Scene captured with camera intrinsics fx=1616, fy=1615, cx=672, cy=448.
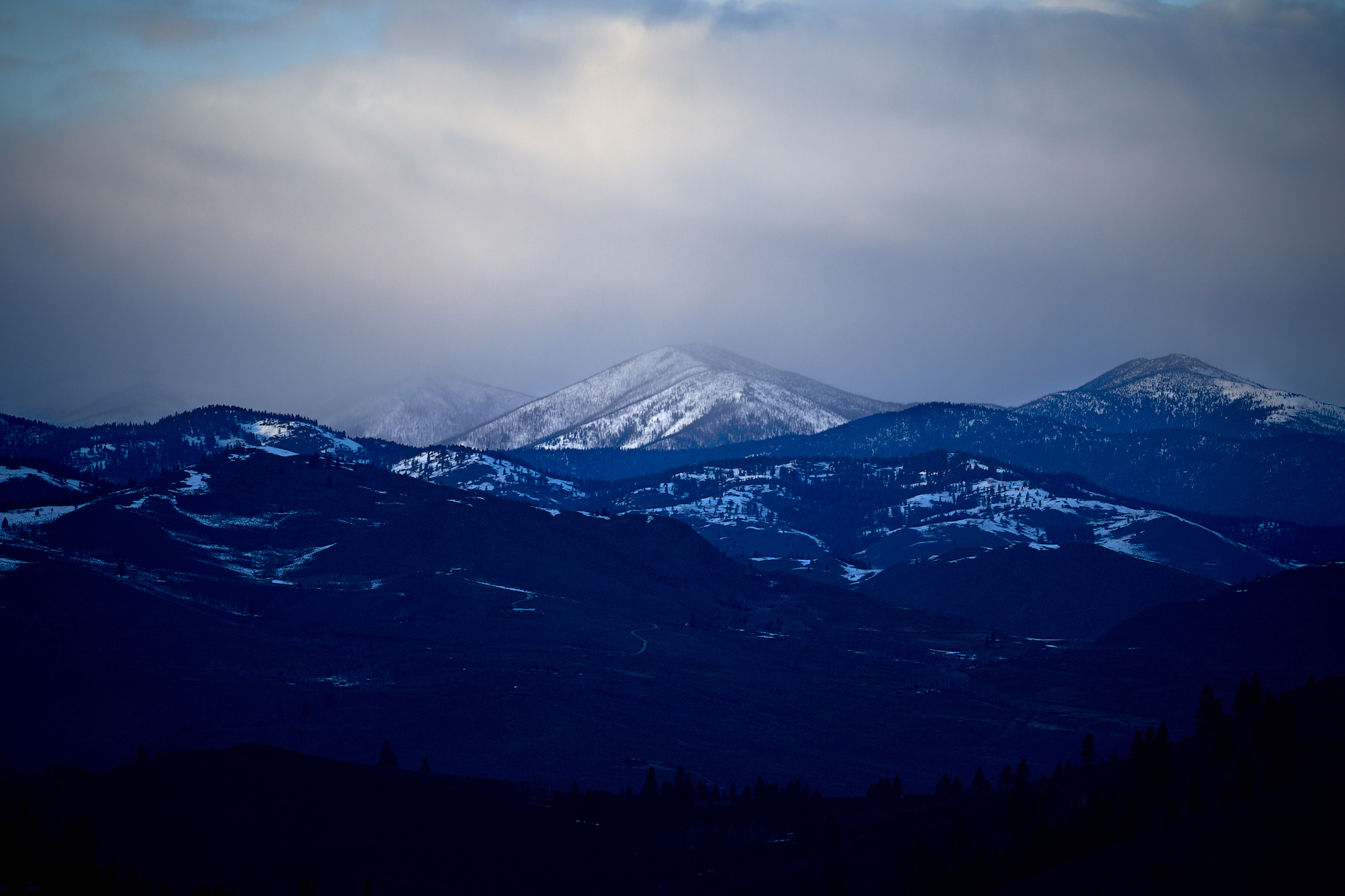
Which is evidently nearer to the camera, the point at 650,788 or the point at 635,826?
the point at 635,826

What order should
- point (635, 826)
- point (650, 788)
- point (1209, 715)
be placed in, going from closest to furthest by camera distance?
point (635, 826) → point (1209, 715) → point (650, 788)

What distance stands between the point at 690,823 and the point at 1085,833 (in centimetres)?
4724

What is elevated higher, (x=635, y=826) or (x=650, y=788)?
(x=650, y=788)

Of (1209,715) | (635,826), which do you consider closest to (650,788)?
(635,826)

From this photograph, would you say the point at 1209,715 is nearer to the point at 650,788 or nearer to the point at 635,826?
the point at 635,826

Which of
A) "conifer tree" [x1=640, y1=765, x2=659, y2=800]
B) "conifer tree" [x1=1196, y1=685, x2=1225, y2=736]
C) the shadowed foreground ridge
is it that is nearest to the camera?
the shadowed foreground ridge

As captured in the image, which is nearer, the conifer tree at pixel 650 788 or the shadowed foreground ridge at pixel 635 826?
the shadowed foreground ridge at pixel 635 826

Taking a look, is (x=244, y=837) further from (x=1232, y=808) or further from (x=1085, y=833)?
(x=1232, y=808)

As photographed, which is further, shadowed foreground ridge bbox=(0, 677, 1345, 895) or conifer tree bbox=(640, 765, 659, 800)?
conifer tree bbox=(640, 765, 659, 800)

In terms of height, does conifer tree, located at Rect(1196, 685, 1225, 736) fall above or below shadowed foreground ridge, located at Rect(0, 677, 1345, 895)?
above

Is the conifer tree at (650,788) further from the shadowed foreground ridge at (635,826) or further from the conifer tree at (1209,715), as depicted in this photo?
the conifer tree at (1209,715)

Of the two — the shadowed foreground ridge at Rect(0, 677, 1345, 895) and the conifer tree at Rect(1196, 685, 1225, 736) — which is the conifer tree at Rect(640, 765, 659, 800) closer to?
the shadowed foreground ridge at Rect(0, 677, 1345, 895)

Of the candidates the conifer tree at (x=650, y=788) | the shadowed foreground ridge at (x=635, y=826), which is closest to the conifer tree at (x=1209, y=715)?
the shadowed foreground ridge at (x=635, y=826)

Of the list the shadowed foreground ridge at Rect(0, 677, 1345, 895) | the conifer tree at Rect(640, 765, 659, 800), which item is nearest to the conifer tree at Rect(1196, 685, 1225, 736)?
the shadowed foreground ridge at Rect(0, 677, 1345, 895)
